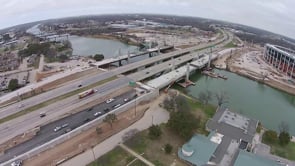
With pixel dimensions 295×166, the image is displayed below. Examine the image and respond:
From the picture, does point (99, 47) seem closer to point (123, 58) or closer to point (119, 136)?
point (123, 58)

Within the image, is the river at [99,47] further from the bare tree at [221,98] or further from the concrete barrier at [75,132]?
the bare tree at [221,98]

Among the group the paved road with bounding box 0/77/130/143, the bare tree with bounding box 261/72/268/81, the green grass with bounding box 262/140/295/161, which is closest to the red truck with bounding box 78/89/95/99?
the paved road with bounding box 0/77/130/143

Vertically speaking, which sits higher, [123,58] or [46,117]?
[123,58]

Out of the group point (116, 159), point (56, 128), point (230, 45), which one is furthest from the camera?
point (230, 45)

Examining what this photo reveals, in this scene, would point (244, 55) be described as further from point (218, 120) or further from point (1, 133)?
point (1, 133)

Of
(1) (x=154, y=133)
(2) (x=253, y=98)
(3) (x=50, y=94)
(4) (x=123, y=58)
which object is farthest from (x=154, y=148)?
(4) (x=123, y=58)
